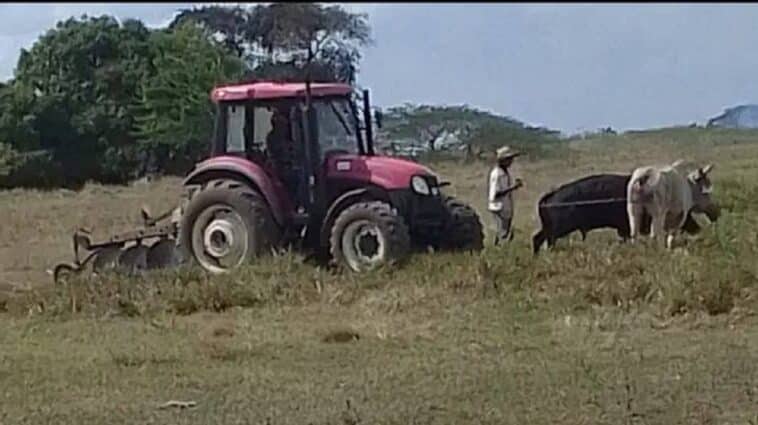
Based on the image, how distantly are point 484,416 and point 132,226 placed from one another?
14848 mm

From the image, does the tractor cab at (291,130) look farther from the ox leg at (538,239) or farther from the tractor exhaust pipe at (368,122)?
the ox leg at (538,239)

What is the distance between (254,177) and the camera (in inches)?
581

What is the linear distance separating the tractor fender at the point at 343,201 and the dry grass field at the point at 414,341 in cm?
68

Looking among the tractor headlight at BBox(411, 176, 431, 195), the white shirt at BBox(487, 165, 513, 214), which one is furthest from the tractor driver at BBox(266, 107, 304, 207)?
the white shirt at BBox(487, 165, 513, 214)

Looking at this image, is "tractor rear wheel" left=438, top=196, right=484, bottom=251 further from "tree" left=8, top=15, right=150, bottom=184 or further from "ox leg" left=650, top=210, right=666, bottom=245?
"tree" left=8, top=15, right=150, bottom=184

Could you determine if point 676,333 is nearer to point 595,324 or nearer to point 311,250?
point 595,324

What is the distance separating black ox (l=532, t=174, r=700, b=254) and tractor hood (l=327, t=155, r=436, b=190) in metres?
1.68

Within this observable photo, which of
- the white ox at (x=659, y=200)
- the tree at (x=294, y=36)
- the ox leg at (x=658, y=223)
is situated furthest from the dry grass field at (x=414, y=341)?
the tree at (x=294, y=36)

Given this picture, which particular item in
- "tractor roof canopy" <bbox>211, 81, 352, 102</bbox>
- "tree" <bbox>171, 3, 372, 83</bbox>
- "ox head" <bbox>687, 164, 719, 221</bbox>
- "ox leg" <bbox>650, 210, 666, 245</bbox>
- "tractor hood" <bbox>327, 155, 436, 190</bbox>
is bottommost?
"ox leg" <bbox>650, 210, 666, 245</bbox>

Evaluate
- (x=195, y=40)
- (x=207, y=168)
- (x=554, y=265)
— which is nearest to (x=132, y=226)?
(x=207, y=168)

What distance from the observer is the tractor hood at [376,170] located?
14.6 m

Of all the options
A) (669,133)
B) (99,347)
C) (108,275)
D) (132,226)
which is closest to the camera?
(99,347)

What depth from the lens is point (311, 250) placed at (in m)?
14.9

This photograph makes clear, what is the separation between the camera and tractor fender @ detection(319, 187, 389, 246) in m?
14.5
